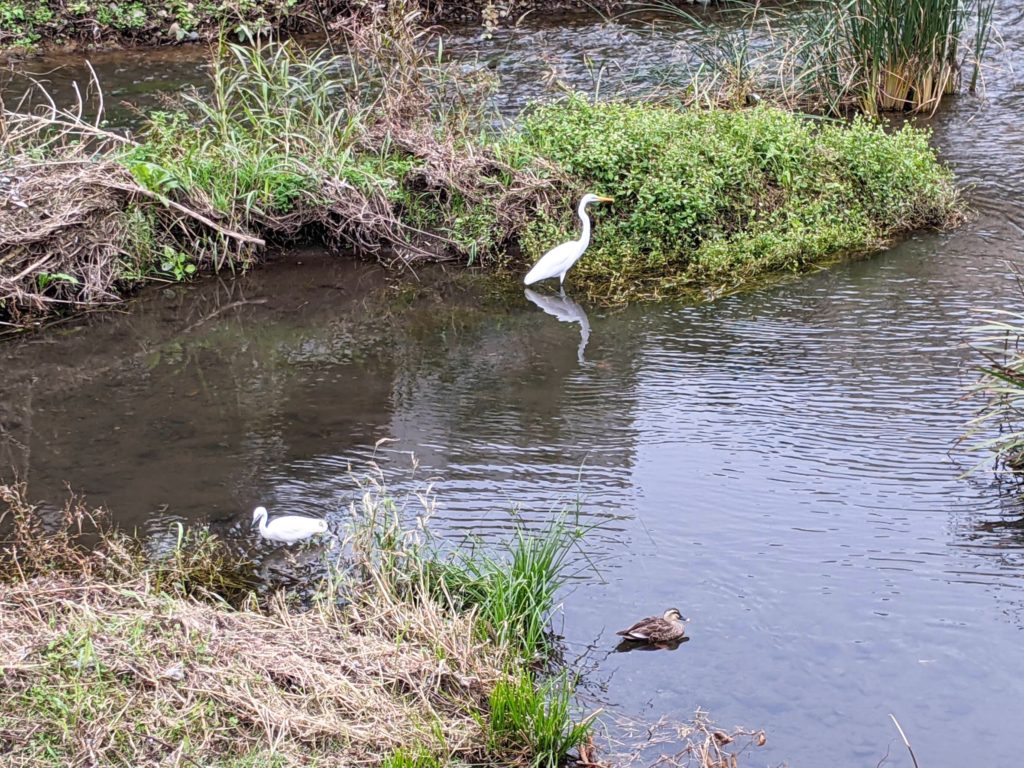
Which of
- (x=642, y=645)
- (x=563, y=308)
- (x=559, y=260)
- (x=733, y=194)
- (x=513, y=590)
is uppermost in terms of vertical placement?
(x=733, y=194)

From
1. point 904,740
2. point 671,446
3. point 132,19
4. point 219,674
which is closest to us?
point 904,740

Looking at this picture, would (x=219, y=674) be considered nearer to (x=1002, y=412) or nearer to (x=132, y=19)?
(x=1002, y=412)

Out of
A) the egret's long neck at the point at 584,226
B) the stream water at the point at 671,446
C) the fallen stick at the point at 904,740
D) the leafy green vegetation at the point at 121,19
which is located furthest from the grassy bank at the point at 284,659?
the leafy green vegetation at the point at 121,19

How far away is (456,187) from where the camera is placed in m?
8.80

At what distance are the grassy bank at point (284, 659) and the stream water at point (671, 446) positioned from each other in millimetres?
431

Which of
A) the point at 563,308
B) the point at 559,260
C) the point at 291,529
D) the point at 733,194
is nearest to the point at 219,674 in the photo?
the point at 291,529

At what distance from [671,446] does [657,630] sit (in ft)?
5.58

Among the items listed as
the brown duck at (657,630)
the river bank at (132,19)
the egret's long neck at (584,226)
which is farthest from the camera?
the river bank at (132,19)

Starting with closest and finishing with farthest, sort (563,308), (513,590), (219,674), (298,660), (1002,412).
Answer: (219,674) < (298,660) < (513,590) < (1002,412) < (563,308)

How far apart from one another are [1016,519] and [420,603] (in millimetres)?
2793

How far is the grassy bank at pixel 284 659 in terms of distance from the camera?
3.83m

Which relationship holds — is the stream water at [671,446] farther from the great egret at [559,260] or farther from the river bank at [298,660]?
the river bank at [298,660]

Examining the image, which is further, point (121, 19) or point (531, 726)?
point (121, 19)


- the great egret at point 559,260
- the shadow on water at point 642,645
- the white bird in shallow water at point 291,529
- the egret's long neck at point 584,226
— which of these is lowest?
the shadow on water at point 642,645
